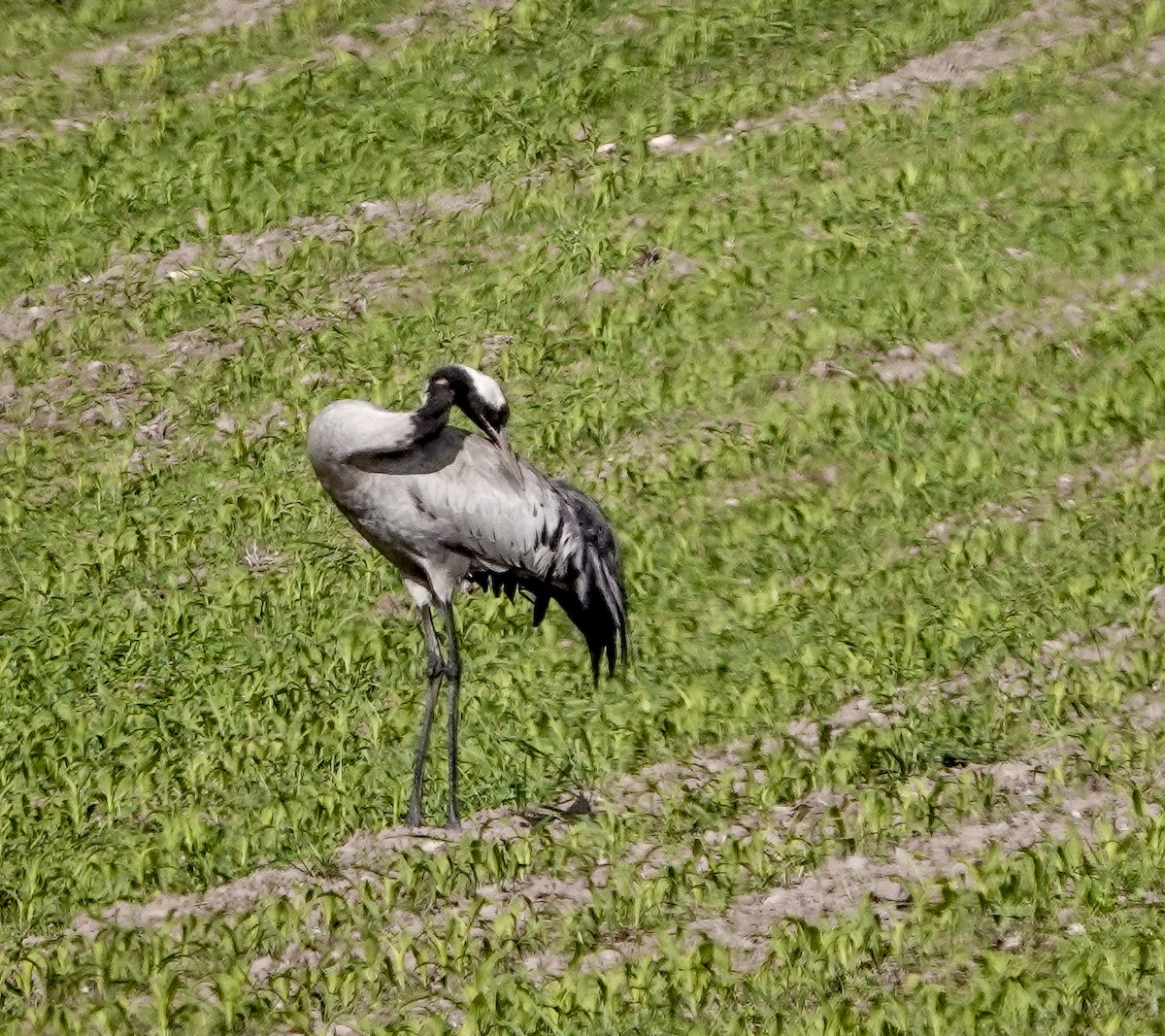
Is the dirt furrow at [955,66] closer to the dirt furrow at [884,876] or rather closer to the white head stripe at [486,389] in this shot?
the white head stripe at [486,389]

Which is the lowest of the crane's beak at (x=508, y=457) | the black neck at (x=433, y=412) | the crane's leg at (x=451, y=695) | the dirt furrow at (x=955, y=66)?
the crane's leg at (x=451, y=695)

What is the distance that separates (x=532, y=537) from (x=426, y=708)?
2.91ft

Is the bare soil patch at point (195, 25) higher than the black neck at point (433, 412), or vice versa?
the black neck at point (433, 412)

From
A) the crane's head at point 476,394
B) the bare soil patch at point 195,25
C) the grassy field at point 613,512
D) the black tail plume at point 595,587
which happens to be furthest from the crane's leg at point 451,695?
the bare soil patch at point 195,25

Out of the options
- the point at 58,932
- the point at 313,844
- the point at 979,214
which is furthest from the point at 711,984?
the point at 979,214

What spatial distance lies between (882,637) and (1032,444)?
2.53m

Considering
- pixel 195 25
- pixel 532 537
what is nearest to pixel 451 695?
pixel 532 537

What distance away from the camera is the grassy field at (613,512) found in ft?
24.7

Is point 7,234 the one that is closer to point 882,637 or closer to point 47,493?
point 47,493

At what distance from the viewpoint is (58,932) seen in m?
7.91

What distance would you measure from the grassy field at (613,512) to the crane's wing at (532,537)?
0.52 meters

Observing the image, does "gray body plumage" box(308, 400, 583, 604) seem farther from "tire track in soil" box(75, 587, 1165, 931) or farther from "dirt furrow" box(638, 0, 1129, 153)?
"dirt furrow" box(638, 0, 1129, 153)

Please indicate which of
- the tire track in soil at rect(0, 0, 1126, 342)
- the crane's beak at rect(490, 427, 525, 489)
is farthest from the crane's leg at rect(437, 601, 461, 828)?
the tire track in soil at rect(0, 0, 1126, 342)

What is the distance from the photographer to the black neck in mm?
8547
